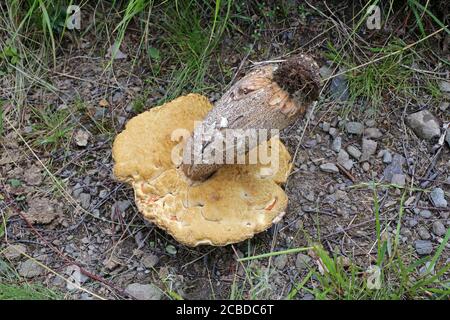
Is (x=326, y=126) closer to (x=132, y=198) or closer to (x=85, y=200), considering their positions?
(x=132, y=198)

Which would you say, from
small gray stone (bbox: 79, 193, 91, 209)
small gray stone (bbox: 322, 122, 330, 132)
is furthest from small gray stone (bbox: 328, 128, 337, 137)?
small gray stone (bbox: 79, 193, 91, 209)

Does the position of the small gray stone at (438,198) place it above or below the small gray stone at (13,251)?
above

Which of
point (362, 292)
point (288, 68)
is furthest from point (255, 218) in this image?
point (288, 68)

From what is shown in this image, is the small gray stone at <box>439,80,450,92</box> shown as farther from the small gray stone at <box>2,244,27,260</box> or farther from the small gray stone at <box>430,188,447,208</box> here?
the small gray stone at <box>2,244,27,260</box>

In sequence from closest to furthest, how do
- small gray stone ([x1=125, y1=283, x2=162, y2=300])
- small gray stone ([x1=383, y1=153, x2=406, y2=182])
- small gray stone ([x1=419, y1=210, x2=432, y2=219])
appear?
small gray stone ([x1=125, y1=283, x2=162, y2=300]) → small gray stone ([x1=419, y1=210, x2=432, y2=219]) → small gray stone ([x1=383, y1=153, x2=406, y2=182])

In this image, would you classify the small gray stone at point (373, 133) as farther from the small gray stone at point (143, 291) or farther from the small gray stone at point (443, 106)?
the small gray stone at point (143, 291)

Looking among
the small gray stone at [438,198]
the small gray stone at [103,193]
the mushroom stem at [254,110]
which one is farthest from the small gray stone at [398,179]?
the small gray stone at [103,193]
